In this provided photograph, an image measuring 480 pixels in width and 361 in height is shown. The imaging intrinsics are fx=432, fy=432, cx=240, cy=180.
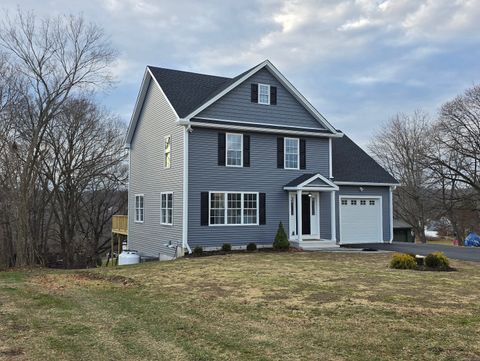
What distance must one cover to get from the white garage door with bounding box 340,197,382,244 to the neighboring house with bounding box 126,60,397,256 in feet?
0.16

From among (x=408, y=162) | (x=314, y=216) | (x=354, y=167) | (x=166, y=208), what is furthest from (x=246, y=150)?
(x=408, y=162)

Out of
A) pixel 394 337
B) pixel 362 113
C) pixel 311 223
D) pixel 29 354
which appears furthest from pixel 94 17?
pixel 362 113

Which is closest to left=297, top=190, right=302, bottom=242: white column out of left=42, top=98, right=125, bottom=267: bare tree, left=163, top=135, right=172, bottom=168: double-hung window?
left=163, top=135, right=172, bottom=168: double-hung window

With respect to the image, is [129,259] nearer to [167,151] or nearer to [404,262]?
[167,151]

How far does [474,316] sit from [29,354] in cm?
629

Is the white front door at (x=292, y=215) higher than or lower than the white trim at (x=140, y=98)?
lower

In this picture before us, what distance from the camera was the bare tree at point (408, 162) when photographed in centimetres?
4100

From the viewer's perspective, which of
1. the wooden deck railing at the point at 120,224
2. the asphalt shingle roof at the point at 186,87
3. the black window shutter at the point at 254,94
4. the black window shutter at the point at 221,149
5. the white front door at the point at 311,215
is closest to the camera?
the black window shutter at the point at 221,149

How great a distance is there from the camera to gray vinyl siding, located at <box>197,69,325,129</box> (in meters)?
17.5

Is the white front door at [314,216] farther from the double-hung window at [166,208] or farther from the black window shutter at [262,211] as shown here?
the double-hung window at [166,208]

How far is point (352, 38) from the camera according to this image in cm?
1773

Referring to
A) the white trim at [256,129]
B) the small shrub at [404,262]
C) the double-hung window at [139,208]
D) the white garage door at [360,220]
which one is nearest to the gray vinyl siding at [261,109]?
the white trim at [256,129]

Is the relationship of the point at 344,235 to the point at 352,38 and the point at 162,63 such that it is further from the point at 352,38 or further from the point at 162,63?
the point at 162,63

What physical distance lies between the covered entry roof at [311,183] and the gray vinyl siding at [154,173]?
4.76 meters
